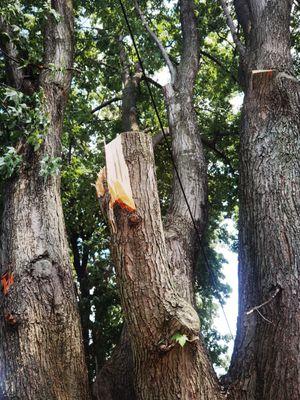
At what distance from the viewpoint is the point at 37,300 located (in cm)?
322

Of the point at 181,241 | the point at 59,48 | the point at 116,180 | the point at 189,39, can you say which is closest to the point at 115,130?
the point at 189,39

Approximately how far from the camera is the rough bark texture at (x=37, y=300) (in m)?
2.96

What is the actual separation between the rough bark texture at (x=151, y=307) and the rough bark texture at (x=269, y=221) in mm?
632

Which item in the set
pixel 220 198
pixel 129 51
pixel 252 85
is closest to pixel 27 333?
pixel 252 85

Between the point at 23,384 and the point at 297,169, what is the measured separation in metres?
2.68

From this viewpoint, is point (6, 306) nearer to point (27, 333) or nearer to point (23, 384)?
point (27, 333)

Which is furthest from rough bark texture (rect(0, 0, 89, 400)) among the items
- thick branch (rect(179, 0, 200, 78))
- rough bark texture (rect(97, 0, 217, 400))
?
thick branch (rect(179, 0, 200, 78))

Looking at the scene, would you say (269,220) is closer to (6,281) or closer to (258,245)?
(258,245)

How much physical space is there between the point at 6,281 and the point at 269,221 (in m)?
2.06

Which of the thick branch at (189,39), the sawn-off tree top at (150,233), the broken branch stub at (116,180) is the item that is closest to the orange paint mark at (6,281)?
the sawn-off tree top at (150,233)

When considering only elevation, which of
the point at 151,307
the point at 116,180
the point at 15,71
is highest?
the point at 15,71

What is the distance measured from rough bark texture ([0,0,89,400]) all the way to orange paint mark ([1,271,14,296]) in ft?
0.12

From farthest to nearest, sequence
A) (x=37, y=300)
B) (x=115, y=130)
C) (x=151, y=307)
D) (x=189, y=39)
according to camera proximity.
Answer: (x=115, y=130) → (x=189, y=39) → (x=37, y=300) → (x=151, y=307)

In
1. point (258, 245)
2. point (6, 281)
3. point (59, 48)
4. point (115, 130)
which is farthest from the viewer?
point (115, 130)
